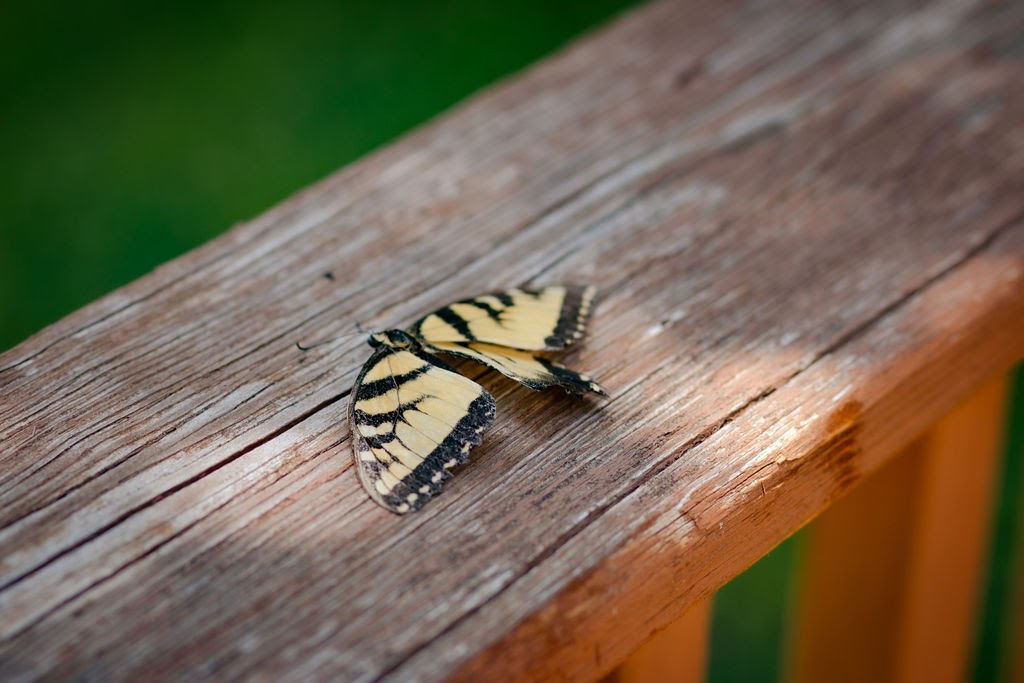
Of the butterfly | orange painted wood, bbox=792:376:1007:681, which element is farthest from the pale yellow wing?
orange painted wood, bbox=792:376:1007:681

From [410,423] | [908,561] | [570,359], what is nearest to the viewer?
[410,423]

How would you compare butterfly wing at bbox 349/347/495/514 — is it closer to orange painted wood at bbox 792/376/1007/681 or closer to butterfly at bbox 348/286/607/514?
butterfly at bbox 348/286/607/514

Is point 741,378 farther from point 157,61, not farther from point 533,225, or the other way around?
point 157,61

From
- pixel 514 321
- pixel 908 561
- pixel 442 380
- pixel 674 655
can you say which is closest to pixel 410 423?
pixel 442 380

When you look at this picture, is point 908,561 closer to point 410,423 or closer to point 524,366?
point 524,366

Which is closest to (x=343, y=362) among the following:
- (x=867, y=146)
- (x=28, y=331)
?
(x=867, y=146)

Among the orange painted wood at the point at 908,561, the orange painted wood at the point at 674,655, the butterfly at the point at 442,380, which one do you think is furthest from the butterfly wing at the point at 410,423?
the orange painted wood at the point at 908,561
